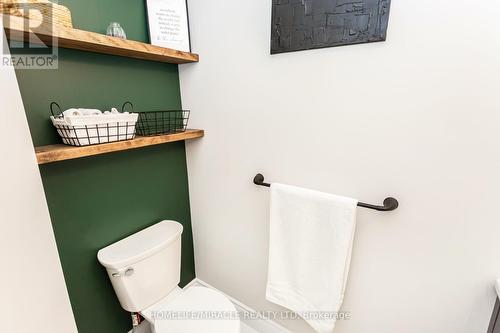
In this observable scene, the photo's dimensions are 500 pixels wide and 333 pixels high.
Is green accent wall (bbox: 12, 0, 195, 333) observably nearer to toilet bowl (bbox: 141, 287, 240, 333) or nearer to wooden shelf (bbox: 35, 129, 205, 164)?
wooden shelf (bbox: 35, 129, 205, 164)

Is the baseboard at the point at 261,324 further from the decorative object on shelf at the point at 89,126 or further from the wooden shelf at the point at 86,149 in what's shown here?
the decorative object on shelf at the point at 89,126

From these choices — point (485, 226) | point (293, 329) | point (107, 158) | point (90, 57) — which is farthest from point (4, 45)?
point (293, 329)

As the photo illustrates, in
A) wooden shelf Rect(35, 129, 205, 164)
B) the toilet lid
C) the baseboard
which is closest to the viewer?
wooden shelf Rect(35, 129, 205, 164)

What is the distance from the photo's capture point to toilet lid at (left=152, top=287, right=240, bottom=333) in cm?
111

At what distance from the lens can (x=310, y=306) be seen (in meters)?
1.13

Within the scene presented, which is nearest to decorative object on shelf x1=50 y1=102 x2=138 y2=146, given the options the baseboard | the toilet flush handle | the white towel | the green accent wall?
the green accent wall

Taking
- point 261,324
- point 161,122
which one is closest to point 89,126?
point 161,122

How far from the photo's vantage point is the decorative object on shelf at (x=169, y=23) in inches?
47.2

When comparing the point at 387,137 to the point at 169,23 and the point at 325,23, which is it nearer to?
the point at 325,23

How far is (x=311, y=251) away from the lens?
1086 mm

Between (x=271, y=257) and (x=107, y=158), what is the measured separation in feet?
3.09

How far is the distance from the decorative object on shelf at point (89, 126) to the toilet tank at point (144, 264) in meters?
0.55

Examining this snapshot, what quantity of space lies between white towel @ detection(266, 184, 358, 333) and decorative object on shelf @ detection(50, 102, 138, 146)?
72cm

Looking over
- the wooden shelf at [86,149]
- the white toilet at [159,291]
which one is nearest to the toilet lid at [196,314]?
the white toilet at [159,291]
